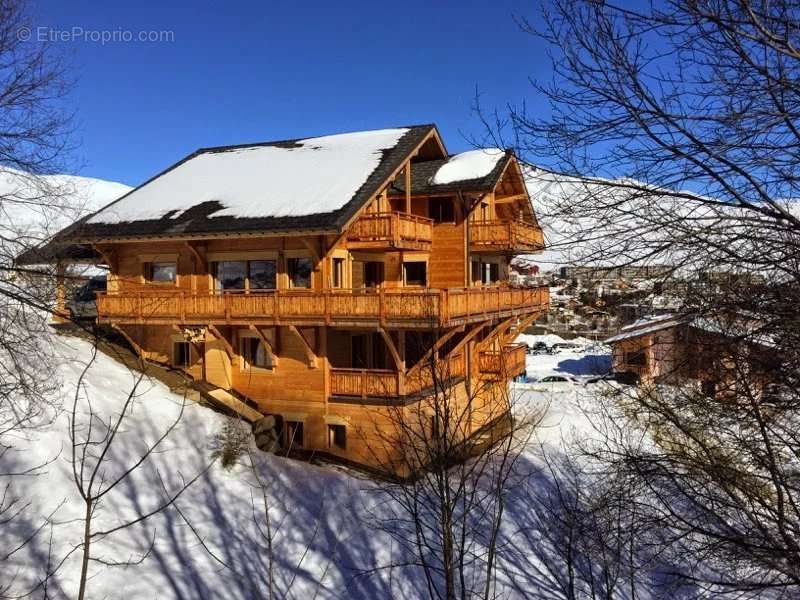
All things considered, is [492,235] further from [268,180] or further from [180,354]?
[180,354]

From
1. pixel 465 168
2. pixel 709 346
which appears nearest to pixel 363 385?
pixel 465 168

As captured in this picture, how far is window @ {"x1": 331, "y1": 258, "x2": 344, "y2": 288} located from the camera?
19125 millimetres

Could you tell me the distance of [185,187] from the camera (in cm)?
2256

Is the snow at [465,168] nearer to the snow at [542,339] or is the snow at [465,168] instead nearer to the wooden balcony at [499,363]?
the wooden balcony at [499,363]

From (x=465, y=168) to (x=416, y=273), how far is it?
3.98 m

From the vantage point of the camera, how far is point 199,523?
514 inches

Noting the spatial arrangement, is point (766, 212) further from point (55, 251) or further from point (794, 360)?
point (55, 251)

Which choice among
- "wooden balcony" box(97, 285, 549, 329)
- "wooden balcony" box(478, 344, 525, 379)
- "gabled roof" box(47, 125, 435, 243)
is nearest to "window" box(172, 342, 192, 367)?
"wooden balcony" box(97, 285, 549, 329)

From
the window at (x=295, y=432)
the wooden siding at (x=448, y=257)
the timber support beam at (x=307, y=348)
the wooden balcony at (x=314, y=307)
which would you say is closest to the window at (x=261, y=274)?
the wooden balcony at (x=314, y=307)

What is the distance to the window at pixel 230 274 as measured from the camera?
64.8 feet

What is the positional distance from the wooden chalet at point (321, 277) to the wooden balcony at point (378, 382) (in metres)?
0.05

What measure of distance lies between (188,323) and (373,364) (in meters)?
5.89

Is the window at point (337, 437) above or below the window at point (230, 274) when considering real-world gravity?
below

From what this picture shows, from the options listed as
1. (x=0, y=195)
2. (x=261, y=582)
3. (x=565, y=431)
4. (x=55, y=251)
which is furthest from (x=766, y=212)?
(x=565, y=431)
